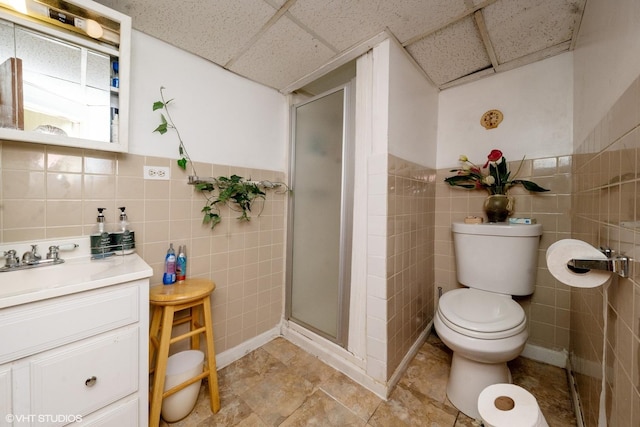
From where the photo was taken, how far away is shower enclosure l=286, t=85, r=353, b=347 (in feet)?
4.86

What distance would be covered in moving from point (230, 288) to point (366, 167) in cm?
120

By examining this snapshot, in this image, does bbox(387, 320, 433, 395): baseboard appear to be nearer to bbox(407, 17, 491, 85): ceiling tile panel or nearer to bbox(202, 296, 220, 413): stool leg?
bbox(202, 296, 220, 413): stool leg

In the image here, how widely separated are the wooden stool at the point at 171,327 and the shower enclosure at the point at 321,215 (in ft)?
2.33

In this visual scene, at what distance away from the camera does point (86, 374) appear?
75 centimetres

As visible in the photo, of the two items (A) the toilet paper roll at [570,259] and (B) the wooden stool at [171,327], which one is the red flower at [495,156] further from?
(B) the wooden stool at [171,327]

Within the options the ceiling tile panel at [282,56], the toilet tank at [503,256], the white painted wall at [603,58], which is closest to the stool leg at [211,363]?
the ceiling tile panel at [282,56]

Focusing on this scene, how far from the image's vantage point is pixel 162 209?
4.16 feet

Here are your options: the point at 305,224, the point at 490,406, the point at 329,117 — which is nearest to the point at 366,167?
the point at 329,117

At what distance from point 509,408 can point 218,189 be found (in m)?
1.61

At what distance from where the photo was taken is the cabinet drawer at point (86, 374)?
68 cm

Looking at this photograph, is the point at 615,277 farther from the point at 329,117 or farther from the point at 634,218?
the point at 329,117

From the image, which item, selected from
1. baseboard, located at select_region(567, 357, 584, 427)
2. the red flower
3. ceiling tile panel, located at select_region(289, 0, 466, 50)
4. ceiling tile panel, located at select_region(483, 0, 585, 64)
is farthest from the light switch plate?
baseboard, located at select_region(567, 357, 584, 427)

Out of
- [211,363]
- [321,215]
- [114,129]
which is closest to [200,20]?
[114,129]

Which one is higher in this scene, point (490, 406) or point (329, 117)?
point (329, 117)
